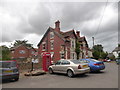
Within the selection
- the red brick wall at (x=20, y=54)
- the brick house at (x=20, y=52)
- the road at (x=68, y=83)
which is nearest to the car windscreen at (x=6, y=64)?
the road at (x=68, y=83)

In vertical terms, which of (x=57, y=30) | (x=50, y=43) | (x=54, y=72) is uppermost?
(x=57, y=30)

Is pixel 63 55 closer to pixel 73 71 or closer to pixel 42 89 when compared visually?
pixel 73 71

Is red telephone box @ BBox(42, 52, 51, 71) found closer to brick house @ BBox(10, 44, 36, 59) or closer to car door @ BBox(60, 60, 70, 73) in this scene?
car door @ BBox(60, 60, 70, 73)

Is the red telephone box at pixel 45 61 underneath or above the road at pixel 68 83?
above

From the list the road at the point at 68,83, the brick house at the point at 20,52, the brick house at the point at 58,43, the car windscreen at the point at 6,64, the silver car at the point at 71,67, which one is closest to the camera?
the road at the point at 68,83

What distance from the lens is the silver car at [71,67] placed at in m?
8.95

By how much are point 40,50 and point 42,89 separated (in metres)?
23.6

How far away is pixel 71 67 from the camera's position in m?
9.35

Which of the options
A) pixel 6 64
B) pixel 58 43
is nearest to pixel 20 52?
pixel 58 43

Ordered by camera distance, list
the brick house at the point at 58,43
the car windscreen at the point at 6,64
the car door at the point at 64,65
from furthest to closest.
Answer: the brick house at the point at 58,43 → the car door at the point at 64,65 → the car windscreen at the point at 6,64

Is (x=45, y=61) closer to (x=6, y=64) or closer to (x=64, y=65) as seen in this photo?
(x=64, y=65)

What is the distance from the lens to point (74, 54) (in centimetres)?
2659

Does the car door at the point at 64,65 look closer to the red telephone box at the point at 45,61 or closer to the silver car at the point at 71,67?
the silver car at the point at 71,67

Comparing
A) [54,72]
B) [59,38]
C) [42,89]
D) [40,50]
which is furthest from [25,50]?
[42,89]
